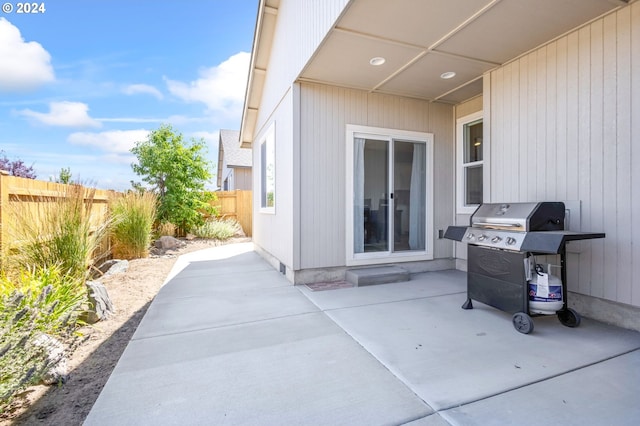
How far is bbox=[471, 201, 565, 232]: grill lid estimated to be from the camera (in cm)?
261

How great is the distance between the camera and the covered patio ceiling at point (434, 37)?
104 inches

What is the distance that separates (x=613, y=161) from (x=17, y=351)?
473 centimetres

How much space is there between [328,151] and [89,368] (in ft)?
11.8

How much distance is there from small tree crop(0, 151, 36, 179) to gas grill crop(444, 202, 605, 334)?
51.7ft

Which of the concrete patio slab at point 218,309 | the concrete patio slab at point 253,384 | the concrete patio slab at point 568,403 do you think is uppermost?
the concrete patio slab at point 568,403

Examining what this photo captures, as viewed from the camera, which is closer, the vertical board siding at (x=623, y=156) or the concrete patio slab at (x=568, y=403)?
the concrete patio slab at (x=568, y=403)

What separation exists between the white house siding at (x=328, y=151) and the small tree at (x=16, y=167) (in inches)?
529

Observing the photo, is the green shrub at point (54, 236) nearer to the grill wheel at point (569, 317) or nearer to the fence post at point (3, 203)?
the fence post at point (3, 203)

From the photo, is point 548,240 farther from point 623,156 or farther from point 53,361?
point 53,361

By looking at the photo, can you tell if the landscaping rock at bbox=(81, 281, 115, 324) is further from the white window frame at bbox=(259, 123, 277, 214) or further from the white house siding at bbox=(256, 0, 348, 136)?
the white house siding at bbox=(256, 0, 348, 136)

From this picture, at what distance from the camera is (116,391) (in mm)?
1804

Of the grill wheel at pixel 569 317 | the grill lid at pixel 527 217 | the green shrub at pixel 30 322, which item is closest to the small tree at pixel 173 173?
the green shrub at pixel 30 322

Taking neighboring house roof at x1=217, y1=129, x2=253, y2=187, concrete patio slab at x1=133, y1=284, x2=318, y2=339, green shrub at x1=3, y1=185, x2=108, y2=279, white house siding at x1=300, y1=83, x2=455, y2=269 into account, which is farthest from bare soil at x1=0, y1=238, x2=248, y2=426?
neighboring house roof at x1=217, y1=129, x2=253, y2=187

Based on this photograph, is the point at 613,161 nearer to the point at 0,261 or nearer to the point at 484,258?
the point at 484,258
